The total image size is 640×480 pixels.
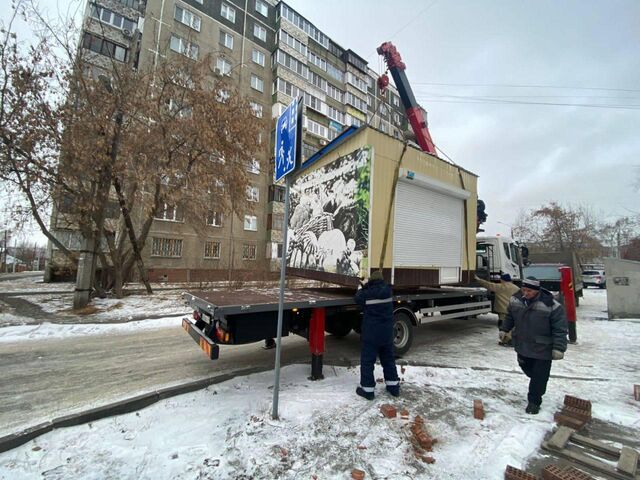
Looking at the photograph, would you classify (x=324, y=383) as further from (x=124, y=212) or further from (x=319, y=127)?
(x=319, y=127)

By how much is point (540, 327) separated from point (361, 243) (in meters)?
2.63

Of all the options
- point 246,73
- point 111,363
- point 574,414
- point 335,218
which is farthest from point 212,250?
point 574,414

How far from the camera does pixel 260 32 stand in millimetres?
28344

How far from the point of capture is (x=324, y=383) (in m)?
4.38

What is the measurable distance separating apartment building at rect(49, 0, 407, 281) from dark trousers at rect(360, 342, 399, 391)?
482 inches

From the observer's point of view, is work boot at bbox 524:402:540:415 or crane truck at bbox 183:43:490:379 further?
crane truck at bbox 183:43:490:379

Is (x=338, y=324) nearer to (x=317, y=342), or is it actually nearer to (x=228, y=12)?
(x=317, y=342)

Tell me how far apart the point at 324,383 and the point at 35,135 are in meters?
11.4

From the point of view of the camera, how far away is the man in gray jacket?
3.58 metres

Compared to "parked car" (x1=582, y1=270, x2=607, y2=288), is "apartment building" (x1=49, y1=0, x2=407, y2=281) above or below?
above

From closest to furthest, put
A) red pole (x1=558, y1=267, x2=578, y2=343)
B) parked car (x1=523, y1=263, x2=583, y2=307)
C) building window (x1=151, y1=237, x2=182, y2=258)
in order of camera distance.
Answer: red pole (x1=558, y1=267, x2=578, y2=343) < parked car (x1=523, y1=263, x2=583, y2=307) < building window (x1=151, y1=237, x2=182, y2=258)

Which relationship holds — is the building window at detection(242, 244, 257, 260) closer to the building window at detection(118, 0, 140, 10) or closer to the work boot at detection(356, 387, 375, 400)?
the building window at detection(118, 0, 140, 10)

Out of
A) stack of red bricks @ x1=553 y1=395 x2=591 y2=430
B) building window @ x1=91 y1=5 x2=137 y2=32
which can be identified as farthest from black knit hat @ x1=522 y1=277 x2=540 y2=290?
building window @ x1=91 y1=5 x2=137 y2=32

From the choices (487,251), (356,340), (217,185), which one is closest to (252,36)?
(217,185)
